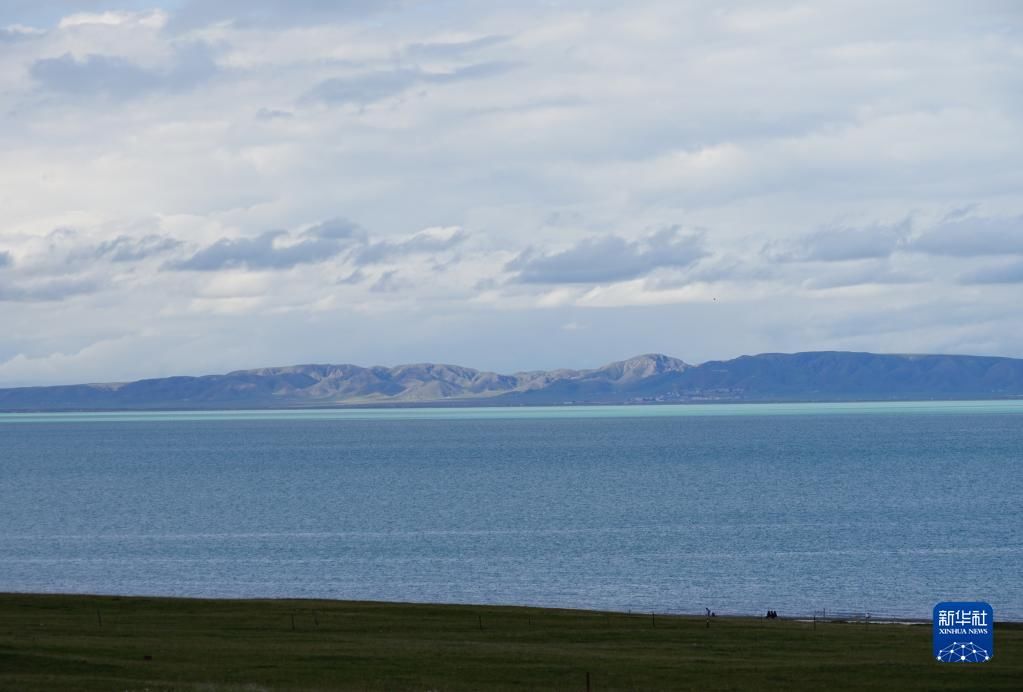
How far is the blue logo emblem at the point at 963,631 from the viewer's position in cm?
2503

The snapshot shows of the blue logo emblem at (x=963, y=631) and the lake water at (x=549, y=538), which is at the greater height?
the blue logo emblem at (x=963, y=631)

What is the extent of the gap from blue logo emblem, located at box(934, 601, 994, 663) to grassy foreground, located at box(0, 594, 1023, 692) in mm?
13456

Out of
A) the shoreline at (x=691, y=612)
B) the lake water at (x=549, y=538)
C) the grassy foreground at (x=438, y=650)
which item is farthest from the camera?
the lake water at (x=549, y=538)

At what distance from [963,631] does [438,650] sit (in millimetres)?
23562

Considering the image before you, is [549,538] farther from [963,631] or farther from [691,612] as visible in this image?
[963,631]

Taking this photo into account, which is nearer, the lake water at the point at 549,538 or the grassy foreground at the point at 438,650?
the grassy foreground at the point at 438,650

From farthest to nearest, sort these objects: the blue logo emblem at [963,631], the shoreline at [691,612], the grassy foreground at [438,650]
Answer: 1. the shoreline at [691,612]
2. the grassy foreground at [438,650]
3. the blue logo emblem at [963,631]

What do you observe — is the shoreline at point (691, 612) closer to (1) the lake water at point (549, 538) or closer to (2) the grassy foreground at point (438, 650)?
(2) the grassy foreground at point (438, 650)

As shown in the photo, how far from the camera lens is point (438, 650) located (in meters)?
45.2

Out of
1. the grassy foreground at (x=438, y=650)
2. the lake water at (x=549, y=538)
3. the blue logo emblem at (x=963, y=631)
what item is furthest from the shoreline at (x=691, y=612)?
the blue logo emblem at (x=963, y=631)

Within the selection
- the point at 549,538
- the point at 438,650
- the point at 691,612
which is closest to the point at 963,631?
the point at 438,650

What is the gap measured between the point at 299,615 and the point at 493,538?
4263 cm

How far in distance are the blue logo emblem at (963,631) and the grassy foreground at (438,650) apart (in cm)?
1346

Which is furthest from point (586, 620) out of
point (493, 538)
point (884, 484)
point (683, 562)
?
point (884, 484)
